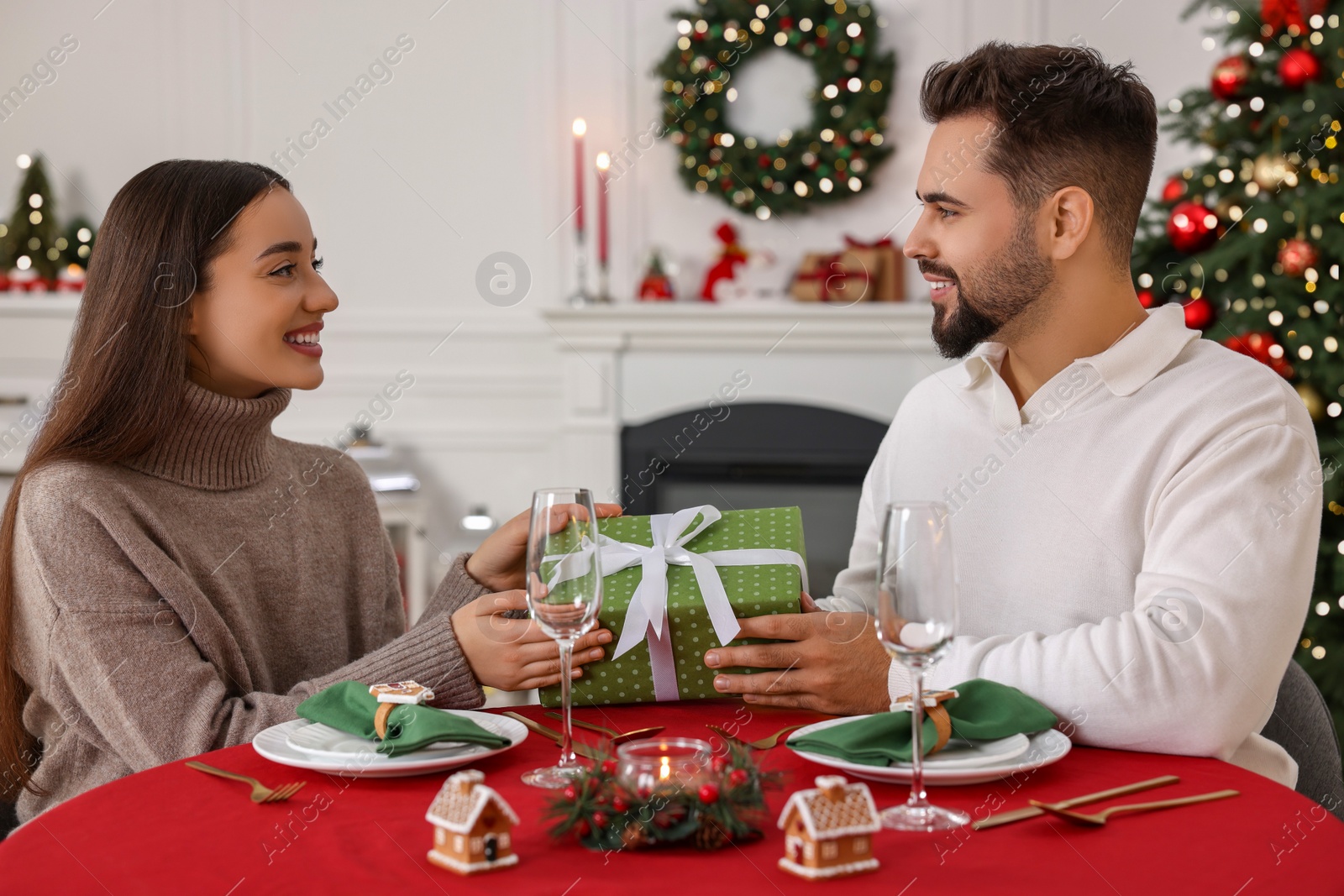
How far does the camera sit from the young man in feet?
3.92

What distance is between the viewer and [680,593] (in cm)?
128

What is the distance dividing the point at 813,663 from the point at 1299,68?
8.34ft

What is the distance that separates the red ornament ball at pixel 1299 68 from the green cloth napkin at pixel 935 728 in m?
2.51

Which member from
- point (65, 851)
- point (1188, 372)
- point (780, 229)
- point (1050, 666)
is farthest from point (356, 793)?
point (780, 229)

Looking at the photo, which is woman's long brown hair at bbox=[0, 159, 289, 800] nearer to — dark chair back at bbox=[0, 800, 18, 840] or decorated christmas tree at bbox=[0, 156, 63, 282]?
dark chair back at bbox=[0, 800, 18, 840]

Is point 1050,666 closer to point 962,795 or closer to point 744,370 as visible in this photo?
point 962,795

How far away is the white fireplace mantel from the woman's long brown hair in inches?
92.0

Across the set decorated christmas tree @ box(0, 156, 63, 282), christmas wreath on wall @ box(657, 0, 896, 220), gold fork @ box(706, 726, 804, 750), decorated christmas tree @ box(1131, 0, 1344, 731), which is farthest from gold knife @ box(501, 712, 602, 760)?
decorated christmas tree @ box(0, 156, 63, 282)

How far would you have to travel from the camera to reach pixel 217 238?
5.16 feet

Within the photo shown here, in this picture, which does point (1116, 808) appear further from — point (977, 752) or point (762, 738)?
point (762, 738)

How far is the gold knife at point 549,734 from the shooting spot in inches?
43.8

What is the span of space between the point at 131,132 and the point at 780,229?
8.18 ft

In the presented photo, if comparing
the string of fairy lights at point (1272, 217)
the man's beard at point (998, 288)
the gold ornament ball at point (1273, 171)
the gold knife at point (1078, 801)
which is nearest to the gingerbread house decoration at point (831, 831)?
the gold knife at point (1078, 801)

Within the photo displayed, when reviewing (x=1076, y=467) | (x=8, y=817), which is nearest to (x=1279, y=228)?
(x=1076, y=467)
